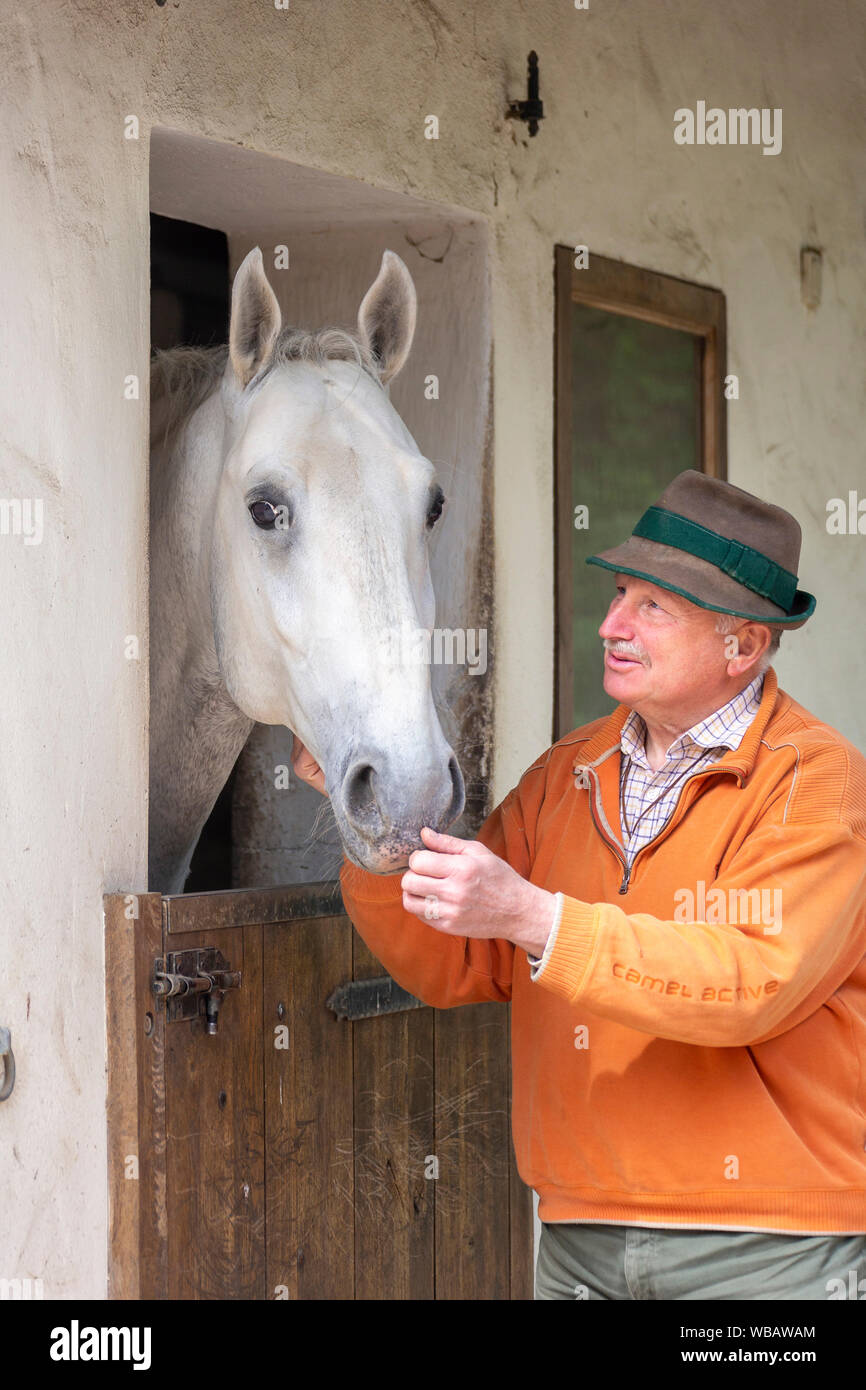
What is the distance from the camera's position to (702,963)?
175 cm

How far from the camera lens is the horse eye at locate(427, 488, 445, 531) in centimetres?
212

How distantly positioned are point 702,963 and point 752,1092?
0.80 ft

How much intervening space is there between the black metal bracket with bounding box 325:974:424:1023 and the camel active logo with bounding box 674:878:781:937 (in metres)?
0.68

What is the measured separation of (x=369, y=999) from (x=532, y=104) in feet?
5.78

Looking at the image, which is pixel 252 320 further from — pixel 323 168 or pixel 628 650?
pixel 628 650

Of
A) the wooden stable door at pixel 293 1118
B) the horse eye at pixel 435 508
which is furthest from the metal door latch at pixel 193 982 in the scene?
the horse eye at pixel 435 508

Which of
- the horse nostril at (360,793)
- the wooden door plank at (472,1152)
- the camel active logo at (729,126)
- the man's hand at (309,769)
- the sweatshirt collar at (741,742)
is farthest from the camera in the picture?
the camel active logo at (729,126)

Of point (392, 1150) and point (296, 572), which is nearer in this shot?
point (296, 572)

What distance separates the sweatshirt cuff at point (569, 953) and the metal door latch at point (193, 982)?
0.64m

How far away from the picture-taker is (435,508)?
7.02ft

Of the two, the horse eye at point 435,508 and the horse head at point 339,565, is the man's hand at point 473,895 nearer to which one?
the horse head at point 339,565

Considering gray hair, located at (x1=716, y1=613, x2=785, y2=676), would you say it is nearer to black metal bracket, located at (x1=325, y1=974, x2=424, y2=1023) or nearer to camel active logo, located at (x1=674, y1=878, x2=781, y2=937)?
camel active logo, located at (x1=674, y1=878, x2=781, y2=937)

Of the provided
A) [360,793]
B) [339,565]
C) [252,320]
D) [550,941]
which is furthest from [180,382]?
[550,941]

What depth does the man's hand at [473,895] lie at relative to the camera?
5.62 feet
